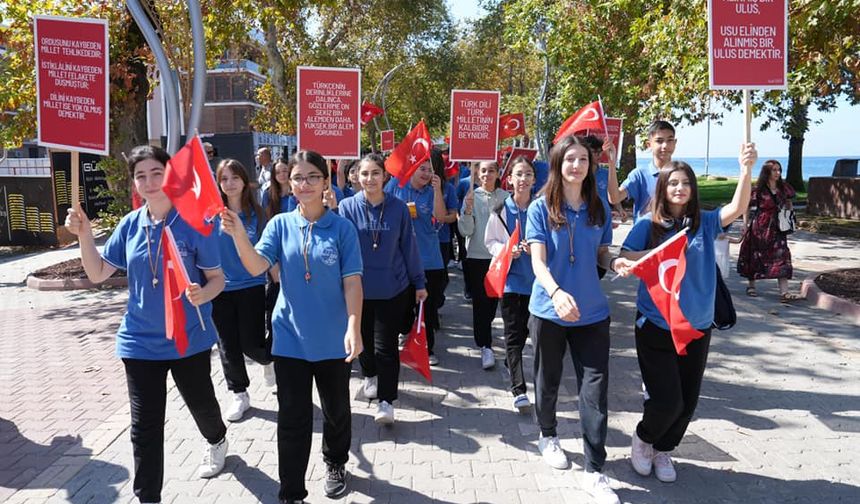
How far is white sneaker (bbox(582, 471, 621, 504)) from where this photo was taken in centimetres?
338

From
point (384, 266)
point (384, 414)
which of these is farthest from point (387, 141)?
point (384, 414)

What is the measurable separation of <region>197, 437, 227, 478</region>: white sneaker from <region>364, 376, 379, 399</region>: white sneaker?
1.44m

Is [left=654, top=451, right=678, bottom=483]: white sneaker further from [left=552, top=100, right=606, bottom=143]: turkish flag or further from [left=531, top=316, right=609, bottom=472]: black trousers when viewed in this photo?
[left=552, top=100, right=606, bottom=143]: turkish flag

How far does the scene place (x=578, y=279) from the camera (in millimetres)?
3562

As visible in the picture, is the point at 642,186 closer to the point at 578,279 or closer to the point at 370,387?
the point at 578,279

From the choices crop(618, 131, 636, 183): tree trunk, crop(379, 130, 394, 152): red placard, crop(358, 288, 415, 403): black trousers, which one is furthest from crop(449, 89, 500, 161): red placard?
crop(618, 131, 636, 183): tree trunk

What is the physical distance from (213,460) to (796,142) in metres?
31.8

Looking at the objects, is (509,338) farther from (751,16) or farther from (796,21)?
(796,21)

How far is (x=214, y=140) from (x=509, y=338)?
16928 mm

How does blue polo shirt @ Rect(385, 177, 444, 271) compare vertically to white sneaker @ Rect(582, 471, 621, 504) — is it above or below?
above

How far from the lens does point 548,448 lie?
12.8 feet

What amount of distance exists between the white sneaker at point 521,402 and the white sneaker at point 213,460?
6.77ft

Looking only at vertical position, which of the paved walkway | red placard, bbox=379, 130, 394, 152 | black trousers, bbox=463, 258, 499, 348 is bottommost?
the paved walkway

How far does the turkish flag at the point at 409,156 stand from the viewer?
18.8 ft
